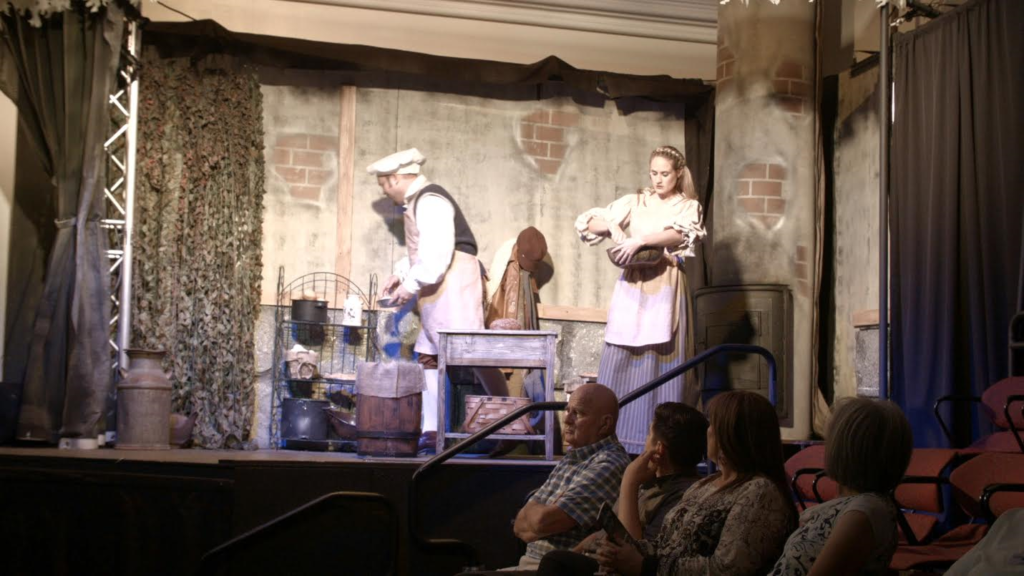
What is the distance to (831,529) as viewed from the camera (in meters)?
2.53

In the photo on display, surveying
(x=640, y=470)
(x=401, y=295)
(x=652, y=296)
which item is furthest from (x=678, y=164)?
(x=640, y=470)

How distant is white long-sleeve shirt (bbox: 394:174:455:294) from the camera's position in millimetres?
7004

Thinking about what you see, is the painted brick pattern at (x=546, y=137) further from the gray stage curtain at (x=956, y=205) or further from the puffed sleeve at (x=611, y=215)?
the gray stage curtain at (x=956, y=205)

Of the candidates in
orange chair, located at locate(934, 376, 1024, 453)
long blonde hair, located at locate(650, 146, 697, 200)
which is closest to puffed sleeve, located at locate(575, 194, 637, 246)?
long blonde hair, located at locate(650, 146, 697, 200)

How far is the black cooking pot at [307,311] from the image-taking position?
7453 millimetres

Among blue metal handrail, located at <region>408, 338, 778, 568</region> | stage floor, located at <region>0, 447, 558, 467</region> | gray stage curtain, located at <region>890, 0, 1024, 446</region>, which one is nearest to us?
blue metal handrail, located at <region>408, 338, 778, 568</region>

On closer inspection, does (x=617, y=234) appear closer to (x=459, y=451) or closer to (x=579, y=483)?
(x=459, y=451)

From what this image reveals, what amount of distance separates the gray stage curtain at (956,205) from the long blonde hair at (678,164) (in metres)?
1.33

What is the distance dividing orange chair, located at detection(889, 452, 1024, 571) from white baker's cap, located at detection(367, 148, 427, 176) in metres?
4.40

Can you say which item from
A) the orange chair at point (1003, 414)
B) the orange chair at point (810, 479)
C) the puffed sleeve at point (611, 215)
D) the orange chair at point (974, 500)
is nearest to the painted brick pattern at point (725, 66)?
the puffed sleeve at point (611, 215)

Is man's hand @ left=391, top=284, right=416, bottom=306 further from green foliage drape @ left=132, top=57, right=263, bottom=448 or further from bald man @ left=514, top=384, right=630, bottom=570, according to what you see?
bald man @ left=514, top=384, right=630, bottom=570

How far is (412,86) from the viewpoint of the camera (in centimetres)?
823

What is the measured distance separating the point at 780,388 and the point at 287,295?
11.3ft

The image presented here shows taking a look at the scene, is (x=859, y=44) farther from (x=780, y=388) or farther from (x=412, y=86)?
(x=412, y=86)
